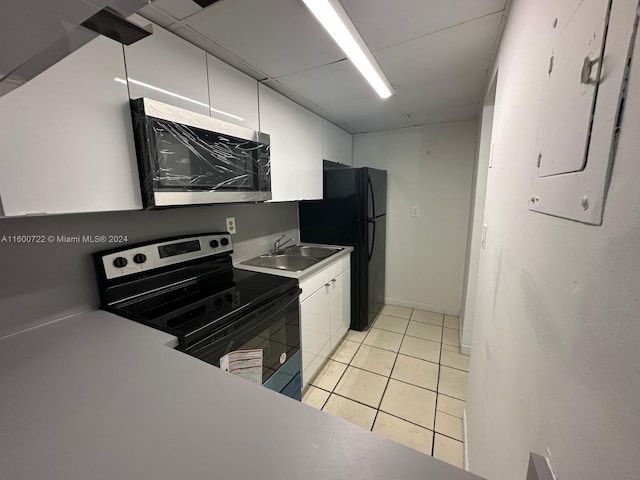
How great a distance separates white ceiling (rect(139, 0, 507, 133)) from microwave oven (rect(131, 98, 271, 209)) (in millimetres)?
401

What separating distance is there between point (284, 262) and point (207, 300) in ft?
3.30

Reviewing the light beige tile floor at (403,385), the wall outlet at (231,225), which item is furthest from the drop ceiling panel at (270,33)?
the light beige tile floor at (403,385)

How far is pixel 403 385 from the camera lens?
6.61 ft

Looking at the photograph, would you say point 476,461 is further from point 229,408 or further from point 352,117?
point 352,117

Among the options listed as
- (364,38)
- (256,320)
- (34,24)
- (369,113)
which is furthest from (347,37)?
(256,320)

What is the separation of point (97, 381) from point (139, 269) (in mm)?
745

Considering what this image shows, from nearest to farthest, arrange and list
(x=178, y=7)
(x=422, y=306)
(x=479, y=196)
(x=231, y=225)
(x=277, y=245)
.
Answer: (x=178, y=7)
(x=231, y=225)
(x=479, y=196)
(x=277, y=245)
(x=422, y=306)

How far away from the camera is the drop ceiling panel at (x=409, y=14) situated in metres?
1.07

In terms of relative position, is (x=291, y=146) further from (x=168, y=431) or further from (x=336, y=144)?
(x=168, y=431)

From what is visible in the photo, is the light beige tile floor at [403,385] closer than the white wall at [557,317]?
No

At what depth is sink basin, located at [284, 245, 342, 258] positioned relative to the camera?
251 centimetres

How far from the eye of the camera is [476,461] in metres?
1.14

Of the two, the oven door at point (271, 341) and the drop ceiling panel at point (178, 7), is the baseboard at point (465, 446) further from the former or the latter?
the drop ceiling panel at point (178, 7)

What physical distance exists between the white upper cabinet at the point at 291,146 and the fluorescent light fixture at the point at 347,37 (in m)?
0.66
